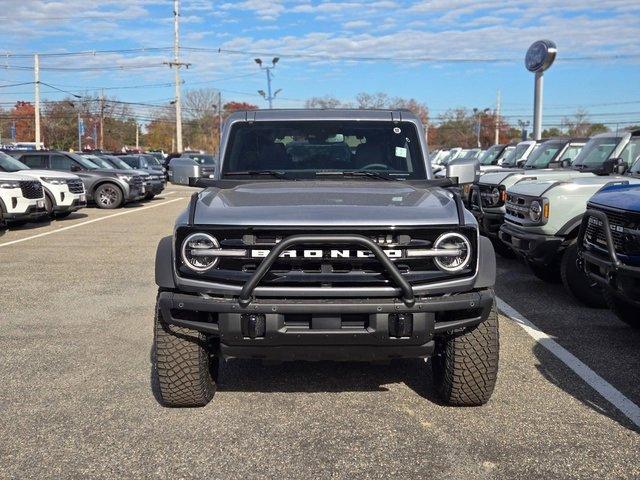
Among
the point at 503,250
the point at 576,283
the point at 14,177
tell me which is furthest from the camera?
the point at 14,177

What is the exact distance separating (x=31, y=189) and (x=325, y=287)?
37.3ft

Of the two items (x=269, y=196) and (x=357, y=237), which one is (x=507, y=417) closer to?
(x=357, y=237)

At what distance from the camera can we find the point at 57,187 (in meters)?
15.3

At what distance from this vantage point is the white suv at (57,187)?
1487cm

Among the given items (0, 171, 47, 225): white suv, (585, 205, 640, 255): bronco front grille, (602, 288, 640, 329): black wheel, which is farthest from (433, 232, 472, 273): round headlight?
(0, 171, 47, 225): white suv

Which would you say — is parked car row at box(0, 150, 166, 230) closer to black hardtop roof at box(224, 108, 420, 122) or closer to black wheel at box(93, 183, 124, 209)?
black wheel at box(93, 183, 124, 209)

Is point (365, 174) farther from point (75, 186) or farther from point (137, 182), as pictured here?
point (137, 182)

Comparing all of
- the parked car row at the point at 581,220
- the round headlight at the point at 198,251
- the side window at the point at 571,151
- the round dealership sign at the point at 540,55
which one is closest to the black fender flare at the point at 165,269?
the round headlight at the point at 198,251

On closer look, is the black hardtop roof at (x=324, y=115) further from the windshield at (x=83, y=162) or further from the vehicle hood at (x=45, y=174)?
Result: the windshield at (x=83, y=162)

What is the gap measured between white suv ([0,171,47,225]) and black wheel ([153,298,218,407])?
10140mm

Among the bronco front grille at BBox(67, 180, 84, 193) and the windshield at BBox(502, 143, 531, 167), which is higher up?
the windshield at BBox(502, 143, 531, 167)

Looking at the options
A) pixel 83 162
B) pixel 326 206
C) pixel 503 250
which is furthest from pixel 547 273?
pixel 83 162

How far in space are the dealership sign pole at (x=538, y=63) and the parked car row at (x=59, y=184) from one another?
41.7ft

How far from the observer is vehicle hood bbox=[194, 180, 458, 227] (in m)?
3.66
